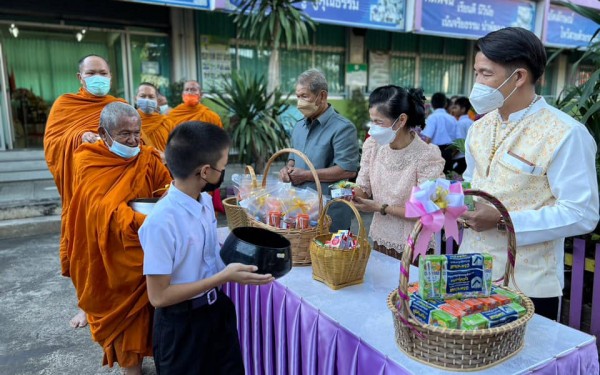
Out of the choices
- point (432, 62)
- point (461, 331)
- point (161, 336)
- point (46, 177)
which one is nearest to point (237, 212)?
point (161, 336)

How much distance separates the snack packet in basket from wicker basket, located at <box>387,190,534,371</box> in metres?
0.12

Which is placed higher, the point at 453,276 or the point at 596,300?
the point at 453,276

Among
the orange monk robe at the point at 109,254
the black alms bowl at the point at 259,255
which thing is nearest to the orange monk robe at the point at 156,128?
the orange monk robe at the point at 109,254

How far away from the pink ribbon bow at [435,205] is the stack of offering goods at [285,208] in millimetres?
822

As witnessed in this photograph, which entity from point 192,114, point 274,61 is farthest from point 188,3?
point 192,114

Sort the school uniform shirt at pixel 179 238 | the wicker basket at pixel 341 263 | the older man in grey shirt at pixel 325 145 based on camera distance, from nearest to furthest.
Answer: the school uniform shirt at pixel 179 238, the wicker basket at pixel 341 263, the older man in grey shirt at pixel 325 145

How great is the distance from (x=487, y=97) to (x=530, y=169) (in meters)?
0.28

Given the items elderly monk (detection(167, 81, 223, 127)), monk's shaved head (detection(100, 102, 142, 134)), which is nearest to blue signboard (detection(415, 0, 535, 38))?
elderly monk (detection(167, 81, 223, 127))

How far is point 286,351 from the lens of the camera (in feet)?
5.64

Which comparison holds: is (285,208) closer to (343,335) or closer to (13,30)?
(343,335)

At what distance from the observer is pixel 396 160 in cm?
214

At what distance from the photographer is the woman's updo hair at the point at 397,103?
2.06 metres

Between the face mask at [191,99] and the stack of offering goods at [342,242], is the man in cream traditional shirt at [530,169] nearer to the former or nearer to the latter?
the stack of offering goods at [342,242]

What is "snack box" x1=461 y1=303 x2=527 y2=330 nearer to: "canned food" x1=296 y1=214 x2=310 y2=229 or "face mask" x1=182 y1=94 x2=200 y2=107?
"canned food" x1=296 y1=214 x2=310 y2=229
